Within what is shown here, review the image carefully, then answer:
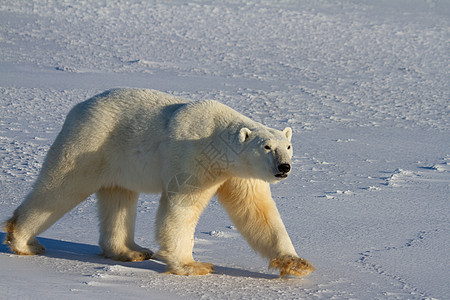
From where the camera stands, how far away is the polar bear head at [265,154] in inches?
157

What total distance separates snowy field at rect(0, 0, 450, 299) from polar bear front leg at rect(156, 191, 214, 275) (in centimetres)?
11

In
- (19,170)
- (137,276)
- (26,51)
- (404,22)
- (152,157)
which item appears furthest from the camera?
(404,22)

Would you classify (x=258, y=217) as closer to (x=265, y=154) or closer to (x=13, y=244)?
(x=265, y=154)

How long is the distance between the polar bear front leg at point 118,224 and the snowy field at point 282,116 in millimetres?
139

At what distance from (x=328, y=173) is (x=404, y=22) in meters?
9.47

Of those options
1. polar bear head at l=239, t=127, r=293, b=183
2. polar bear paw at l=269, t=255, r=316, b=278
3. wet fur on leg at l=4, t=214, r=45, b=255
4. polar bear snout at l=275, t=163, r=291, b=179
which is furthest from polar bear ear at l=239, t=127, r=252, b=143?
wet fur on leg at l=4, t=214, r=45, b=255

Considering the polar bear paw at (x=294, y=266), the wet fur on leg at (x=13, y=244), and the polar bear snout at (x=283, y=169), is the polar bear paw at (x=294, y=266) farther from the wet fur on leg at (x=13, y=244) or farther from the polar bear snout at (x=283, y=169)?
the wet fur on leg at (x=13, y=244)

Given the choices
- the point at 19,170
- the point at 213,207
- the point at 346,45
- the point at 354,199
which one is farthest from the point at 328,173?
the point at 346,45

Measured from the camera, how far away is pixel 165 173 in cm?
431

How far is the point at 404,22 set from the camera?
1556 cm

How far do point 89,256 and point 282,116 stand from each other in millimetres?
5106

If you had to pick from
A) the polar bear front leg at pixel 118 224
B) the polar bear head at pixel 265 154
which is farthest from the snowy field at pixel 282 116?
the polar bear head at pixel 265 154

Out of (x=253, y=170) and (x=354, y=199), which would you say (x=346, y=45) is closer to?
(x=354, y=199)

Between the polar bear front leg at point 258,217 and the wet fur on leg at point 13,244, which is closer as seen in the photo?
the polar bear front leg at point 258,217
